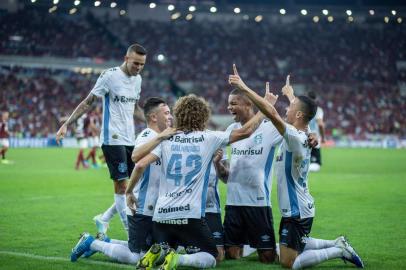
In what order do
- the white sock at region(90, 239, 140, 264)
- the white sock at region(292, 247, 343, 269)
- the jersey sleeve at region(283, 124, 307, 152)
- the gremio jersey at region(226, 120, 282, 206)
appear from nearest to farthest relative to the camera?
the jersey sleeve at region(283, 124, 307, 152), the white sock at region(292, 247, 343, 269), the white sock at region(90, 239, 140, 264), the gremio jersey at region(226, 120, 282, 206)

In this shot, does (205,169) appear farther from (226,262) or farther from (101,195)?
(101,195)

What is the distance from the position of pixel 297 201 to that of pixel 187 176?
5.23 feet

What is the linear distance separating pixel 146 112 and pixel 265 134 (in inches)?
62.7

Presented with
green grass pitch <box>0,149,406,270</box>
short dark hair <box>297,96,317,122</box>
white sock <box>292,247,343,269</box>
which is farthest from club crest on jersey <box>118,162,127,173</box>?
white sock <box>292,247,343,269</box>

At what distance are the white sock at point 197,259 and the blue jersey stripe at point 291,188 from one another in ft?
4.26

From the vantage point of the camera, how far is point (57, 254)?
8812 millimetres

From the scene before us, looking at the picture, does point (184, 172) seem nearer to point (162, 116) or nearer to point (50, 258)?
point (162, 116)

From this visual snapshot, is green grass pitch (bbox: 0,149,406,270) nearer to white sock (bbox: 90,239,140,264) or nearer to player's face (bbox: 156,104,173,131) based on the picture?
white sock (bbox: 90,239,140,264)

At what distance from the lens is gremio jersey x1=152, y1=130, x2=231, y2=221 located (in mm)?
→ 7406

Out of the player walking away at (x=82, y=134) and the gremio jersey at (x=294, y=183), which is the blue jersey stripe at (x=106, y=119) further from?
the player walking away at (x=82, y=134)

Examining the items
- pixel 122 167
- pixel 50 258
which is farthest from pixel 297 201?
pixel 50 258

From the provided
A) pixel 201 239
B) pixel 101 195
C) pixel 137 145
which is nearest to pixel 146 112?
pixel 137 145

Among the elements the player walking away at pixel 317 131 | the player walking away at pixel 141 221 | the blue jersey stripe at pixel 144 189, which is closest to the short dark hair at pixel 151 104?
the player walking away at pixel 141 221

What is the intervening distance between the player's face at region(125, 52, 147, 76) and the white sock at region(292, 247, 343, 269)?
393 centimetres
